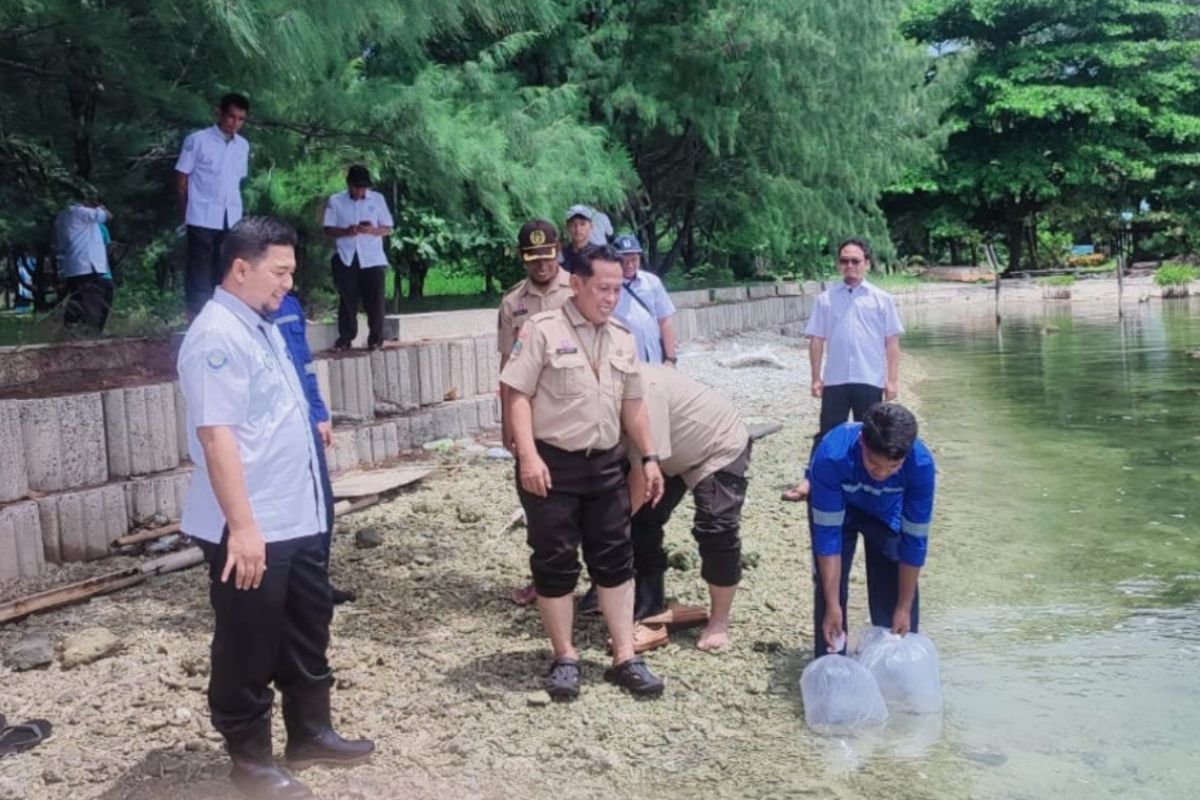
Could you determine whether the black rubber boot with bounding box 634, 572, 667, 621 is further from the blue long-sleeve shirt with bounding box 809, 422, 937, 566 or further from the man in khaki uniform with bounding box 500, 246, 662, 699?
the blue long-sleeve shirt with bounding box 809, 422, 937, 566

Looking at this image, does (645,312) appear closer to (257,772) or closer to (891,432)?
Answer: (891,432)

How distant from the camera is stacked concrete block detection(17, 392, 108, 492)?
5918 mm

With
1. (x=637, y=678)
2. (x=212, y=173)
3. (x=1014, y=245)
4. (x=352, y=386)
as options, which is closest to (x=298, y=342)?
(x=637, y=678)

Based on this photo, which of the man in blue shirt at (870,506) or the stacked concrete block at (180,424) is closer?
the man in blue shirt at (870,506)

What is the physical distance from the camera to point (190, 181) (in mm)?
7352

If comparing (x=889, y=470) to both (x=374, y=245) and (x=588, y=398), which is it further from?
(x=374, y=245)

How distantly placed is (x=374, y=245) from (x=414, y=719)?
5.41m

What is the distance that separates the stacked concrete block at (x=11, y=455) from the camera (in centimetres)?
572

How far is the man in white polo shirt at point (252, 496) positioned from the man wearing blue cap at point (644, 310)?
256 centimetres

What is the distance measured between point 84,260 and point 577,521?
20.7 ft

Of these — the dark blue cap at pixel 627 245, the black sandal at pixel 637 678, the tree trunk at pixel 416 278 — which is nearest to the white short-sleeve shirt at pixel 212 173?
the dark blue cap at pixel 627 245

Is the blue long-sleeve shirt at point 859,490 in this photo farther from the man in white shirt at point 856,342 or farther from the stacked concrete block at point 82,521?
the stacked concrete block at point 82,521

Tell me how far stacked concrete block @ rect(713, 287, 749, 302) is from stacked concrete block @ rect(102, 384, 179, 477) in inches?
547

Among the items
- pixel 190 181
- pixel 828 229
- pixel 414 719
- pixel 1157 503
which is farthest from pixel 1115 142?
pixel 414 719
